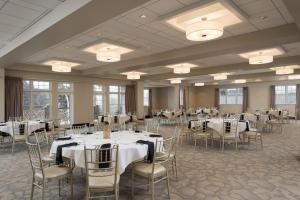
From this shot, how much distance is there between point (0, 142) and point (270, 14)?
333 inches

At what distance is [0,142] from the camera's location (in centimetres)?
730

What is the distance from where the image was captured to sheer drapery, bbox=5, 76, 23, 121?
32.3ft

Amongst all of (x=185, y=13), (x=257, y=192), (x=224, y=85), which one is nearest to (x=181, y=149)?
(x=257, y=192)

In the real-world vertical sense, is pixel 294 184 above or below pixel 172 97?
below

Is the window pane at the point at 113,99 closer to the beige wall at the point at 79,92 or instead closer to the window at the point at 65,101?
the beige wall at the point at 79,92

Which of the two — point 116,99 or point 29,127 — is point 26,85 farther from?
point 116,99

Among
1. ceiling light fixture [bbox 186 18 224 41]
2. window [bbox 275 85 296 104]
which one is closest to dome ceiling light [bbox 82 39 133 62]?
ceiling light fixture [bbox 186 18 224 41]

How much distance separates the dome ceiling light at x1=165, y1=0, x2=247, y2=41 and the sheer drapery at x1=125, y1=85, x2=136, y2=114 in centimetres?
1095

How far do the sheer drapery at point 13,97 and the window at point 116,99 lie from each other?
18.8 ft

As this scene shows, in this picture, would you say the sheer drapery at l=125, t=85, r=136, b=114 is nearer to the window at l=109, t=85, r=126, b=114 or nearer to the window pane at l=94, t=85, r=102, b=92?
the window at l=109, t=85, r=126, b=114

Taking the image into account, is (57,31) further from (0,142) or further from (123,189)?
(0,142)

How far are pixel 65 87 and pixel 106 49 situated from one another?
716 cm

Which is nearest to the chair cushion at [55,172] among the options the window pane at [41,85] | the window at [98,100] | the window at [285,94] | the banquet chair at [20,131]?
the banquet chair at [20,131]

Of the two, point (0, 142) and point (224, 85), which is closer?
point (0, 142)
